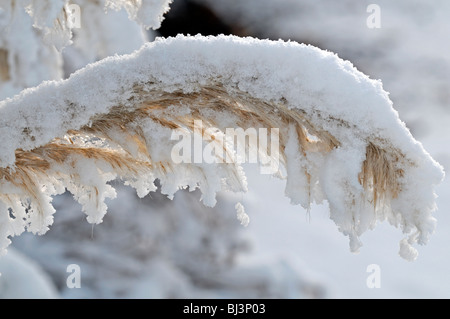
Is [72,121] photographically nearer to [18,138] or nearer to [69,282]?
[18,138]

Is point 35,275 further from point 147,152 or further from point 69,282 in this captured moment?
point 147,152

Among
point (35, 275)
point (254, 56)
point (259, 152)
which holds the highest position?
point (35, 275)

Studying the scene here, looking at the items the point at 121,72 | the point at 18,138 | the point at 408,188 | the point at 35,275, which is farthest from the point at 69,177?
the point at 35,275

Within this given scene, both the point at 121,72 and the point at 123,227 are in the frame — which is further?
the point at 123,227

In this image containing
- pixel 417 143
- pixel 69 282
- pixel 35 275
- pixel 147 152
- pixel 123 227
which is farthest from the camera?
pixel 123 227

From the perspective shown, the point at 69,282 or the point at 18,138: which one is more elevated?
the point at 69,282

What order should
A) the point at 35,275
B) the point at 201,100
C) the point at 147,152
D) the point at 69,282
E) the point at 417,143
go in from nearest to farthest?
the point at 417,143
the point at 201,100
the point at 147,152
the point at 35,275
the point at 69,282
